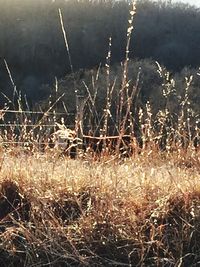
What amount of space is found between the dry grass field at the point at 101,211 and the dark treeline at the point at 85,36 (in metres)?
42.1

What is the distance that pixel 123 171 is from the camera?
487 centimetres

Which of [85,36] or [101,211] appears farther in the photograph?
[85,36]

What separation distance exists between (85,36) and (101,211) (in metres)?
52.3

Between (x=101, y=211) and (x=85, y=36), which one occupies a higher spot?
(x=101, y=211)

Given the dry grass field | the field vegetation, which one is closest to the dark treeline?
the field vegetation

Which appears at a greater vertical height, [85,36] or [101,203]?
[101,203]

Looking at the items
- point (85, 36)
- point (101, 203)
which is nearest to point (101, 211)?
point (101, 203)

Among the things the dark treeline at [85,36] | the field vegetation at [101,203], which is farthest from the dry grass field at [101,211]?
the dark treeline at [85,36]

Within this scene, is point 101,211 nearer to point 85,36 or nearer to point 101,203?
point 101,203

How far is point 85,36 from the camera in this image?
5569cm

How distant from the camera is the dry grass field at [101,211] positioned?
162 inches

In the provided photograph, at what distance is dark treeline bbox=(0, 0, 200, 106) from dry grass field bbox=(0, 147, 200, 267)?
4206cm

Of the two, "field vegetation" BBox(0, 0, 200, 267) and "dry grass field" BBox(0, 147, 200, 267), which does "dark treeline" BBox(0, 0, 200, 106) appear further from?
"dry grass field" BBox(0, 147, 200, 267)

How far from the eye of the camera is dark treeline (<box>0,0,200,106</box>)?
2010 inches
